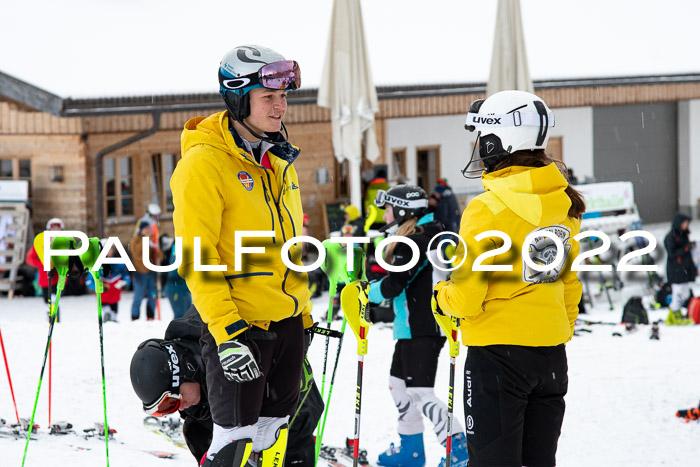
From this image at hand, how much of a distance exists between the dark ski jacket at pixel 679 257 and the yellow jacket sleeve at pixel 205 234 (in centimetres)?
908

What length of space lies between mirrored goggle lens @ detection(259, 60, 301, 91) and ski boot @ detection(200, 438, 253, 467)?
1.38m

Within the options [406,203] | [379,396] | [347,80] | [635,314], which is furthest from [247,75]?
[347,80]

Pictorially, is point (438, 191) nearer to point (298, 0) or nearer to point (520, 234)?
point (298, 0)

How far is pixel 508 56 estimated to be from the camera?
42.9 ft

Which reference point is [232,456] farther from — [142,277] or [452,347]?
[142,277]

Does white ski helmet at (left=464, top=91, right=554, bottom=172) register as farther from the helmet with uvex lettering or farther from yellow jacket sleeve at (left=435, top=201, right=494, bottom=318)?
the helmet with uvex lettering

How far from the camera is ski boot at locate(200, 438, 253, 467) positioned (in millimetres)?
3102

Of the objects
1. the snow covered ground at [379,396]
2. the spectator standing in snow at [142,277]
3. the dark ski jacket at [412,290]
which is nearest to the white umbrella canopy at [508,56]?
the snow covered ground at [379,396]

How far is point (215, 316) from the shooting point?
116 inches

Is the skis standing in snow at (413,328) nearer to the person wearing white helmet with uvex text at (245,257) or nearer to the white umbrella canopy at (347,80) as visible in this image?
the person wearing white helmet with uvex text at (245,257)

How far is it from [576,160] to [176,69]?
10.7 meters

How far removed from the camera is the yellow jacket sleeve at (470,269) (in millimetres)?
3098

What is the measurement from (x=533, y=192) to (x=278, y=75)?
1.08m

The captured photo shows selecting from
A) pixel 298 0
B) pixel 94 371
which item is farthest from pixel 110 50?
pixel 94 371
